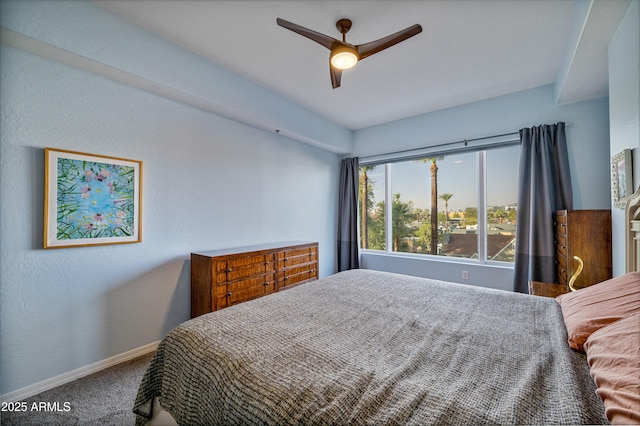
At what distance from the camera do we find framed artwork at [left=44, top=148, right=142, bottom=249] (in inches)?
76.1

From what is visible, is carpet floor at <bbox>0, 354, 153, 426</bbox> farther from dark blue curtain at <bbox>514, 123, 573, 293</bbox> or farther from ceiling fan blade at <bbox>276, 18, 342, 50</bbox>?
dark blue curtain at <bbox>514, 123, 573, 293</bbox>

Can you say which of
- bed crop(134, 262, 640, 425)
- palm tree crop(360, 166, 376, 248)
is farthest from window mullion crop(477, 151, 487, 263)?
bed crop(134, 262, 640, 425)

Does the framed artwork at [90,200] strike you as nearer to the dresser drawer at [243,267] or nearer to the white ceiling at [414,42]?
the dresser drawer at [243,267]

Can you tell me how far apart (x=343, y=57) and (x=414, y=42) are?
31.2 inches

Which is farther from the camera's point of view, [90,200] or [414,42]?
[414,42]

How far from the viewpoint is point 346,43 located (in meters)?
1.91

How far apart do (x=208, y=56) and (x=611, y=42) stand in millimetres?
3255

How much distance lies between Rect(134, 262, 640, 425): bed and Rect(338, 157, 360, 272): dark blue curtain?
283cm

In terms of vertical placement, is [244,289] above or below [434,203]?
below

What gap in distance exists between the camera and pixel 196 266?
2674 mm

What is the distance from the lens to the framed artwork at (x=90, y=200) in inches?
76.1

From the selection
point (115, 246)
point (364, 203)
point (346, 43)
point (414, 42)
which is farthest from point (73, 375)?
point (364, 203)

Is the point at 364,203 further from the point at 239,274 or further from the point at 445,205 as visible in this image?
the point at 239,274

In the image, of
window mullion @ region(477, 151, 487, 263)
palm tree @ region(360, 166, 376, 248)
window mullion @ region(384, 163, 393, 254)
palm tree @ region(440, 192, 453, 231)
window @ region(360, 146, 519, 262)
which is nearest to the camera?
window @ region(360, 146, 519, 262)
